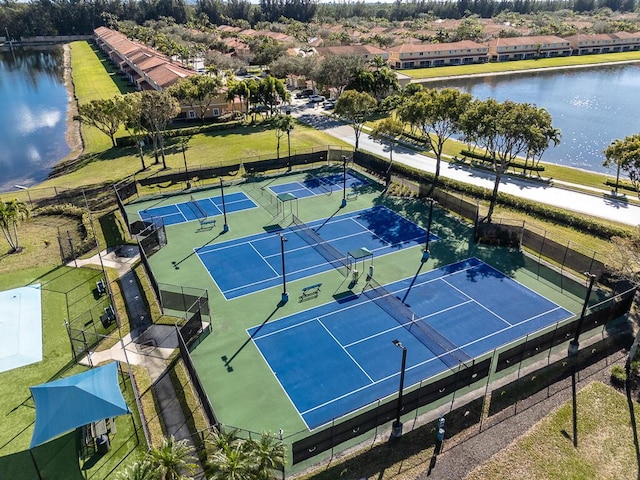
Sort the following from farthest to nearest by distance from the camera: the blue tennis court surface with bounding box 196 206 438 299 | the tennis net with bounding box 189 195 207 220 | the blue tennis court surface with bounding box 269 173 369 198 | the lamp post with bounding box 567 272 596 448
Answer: the blue tennis court surface with bounding box 269 173 369 198
the tennis net with bounding box 189 195 207 220
the blue tennis court surface with bounding box 196 206 438 299
the lamp post with bounding box 567 272 596 448

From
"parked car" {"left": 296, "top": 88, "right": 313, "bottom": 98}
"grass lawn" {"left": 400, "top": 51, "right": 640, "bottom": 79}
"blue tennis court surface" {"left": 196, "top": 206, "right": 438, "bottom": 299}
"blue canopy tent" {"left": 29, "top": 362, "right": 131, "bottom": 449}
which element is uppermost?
"grass lawn" {"left": 400, "top": 51, "right": 640, "bottom": 79}

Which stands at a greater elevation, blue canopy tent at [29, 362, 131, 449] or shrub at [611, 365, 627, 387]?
blue canopy tent at [29, 362, 131, 449]

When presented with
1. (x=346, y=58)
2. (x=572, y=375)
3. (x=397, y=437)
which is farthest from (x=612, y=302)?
(x=346, y=58)

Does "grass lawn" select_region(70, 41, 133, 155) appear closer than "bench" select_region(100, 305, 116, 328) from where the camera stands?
No

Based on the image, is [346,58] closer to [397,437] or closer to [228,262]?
[228,262]

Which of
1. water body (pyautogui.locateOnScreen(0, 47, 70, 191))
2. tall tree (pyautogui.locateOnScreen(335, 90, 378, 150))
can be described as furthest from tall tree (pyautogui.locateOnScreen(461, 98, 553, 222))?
water body (pyautogui.locateOnScreen(0, 47, 70, 191))

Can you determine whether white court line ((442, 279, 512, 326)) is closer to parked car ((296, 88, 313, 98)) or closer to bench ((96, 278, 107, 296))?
bench ((96, 278, 107, 296))

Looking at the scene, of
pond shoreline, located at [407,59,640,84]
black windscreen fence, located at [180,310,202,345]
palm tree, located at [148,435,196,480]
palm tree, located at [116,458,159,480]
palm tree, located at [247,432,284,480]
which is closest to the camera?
palm tree, located at [116,458,159,480]
